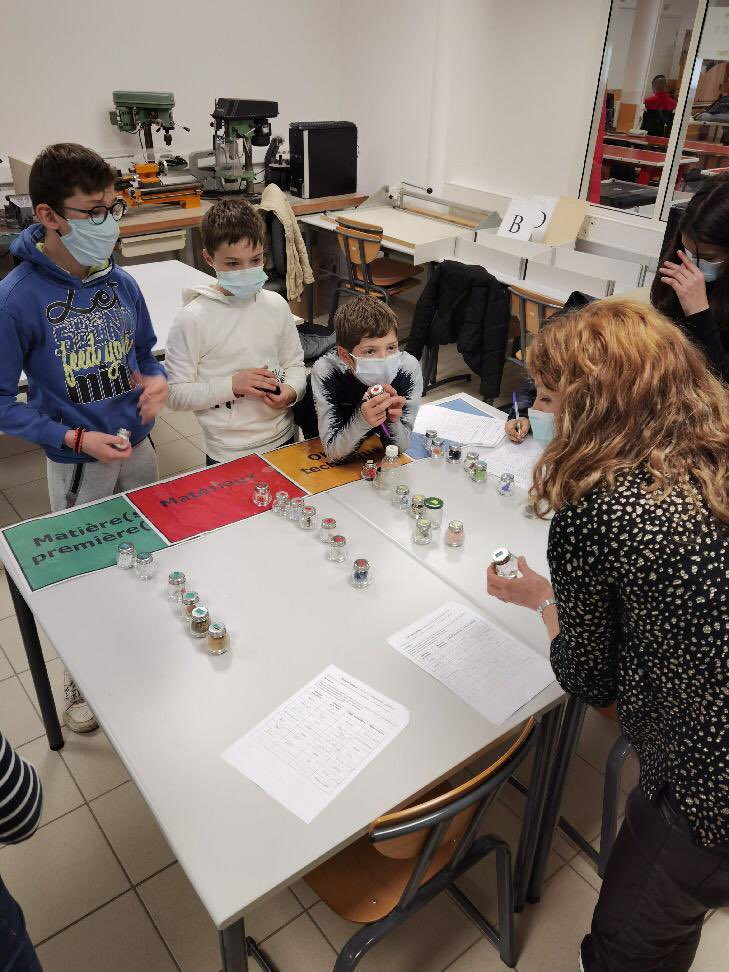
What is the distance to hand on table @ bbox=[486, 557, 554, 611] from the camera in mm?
1475

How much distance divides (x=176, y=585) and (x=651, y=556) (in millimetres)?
1041

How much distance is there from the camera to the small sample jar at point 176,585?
62.2 inches

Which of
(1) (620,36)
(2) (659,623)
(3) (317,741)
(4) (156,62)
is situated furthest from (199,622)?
(4) (156,62)

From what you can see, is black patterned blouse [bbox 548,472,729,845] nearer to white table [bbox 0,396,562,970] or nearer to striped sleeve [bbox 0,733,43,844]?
white table [bbox 0,396,562,970]

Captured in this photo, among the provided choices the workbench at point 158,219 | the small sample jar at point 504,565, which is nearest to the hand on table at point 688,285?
the small sample jar at point 504,565

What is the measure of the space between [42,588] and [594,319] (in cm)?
131

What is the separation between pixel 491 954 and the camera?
1.69 metres

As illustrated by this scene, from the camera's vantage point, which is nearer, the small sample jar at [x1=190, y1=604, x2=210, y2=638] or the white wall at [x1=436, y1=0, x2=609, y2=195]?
the small sample jar at [x1=190, y1=604, x2=210, y2=638]

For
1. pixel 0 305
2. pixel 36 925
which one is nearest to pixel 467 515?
pixel 0 305

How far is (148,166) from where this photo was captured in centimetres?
455

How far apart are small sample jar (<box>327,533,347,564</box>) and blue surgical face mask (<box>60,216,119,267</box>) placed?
983 mm

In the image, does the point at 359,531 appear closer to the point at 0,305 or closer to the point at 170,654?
the point at 170,654

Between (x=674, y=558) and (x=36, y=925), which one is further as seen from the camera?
(x=36, y=925)

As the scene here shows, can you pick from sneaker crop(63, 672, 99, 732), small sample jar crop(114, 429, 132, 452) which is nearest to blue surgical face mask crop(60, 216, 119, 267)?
small sample jar crop(114, 429, 132, 452)
